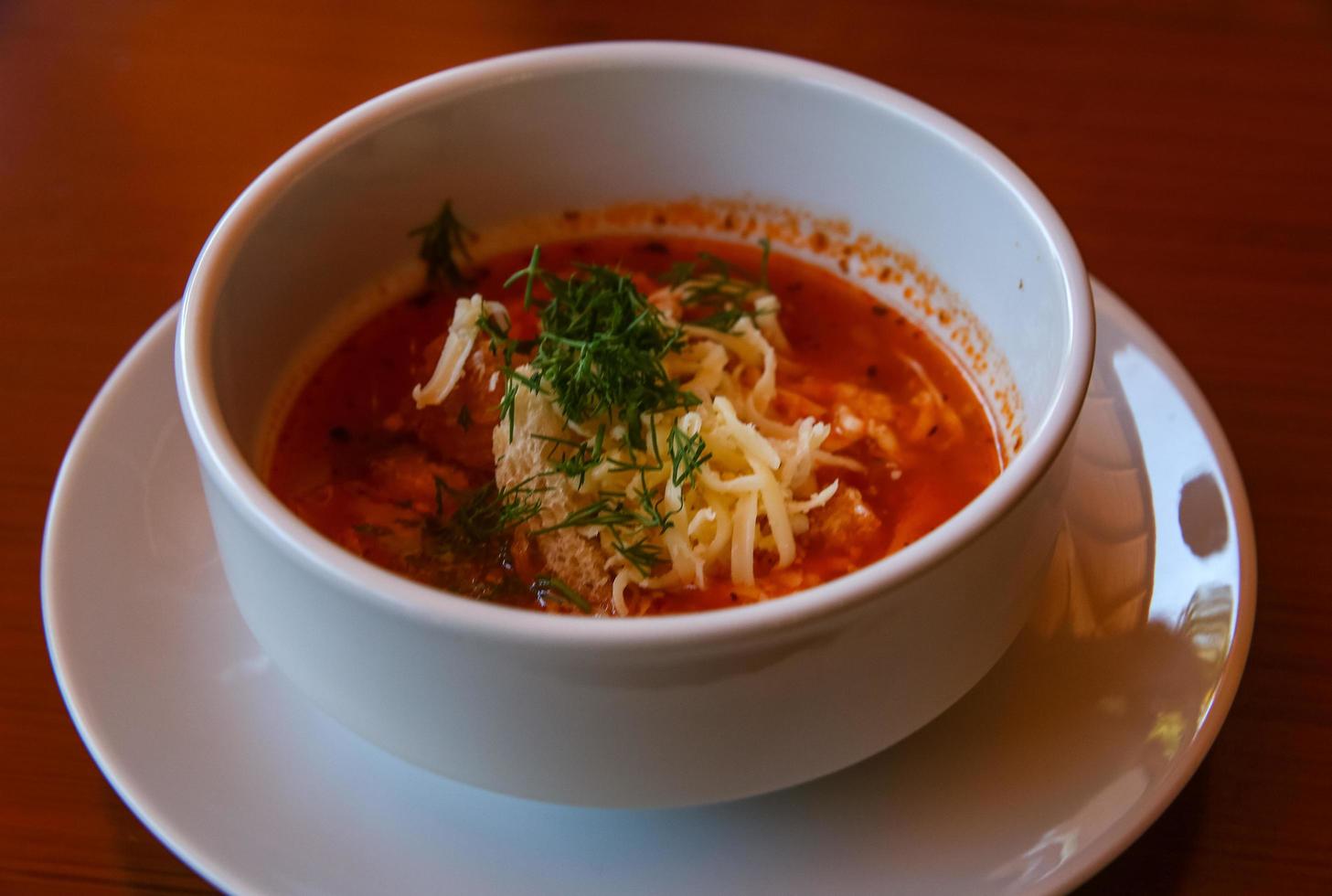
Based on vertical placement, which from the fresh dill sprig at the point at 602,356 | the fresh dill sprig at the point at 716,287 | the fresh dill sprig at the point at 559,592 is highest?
the fresh dill sprig at the point at 716,287

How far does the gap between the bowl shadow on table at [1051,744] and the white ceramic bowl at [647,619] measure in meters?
0.09

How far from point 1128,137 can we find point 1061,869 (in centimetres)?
158

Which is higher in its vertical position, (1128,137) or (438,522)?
(1128,137)

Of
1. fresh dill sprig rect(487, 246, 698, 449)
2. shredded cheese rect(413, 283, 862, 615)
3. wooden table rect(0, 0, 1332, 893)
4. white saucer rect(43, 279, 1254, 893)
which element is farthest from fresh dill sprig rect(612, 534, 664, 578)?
wooden table rect(0, 0, 1332, 893)

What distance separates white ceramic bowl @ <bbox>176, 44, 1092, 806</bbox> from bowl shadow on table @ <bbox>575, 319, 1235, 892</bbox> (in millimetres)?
85

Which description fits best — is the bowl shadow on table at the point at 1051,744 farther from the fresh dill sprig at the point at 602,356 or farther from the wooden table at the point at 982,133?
the fresh dill sprig at the point at 602,356

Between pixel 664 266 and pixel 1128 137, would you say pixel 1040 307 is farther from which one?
pixel 1128 137

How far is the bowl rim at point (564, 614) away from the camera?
0.94 metres

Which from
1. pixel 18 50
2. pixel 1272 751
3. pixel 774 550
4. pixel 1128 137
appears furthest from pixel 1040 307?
pixel 18 50

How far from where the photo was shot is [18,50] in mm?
2430

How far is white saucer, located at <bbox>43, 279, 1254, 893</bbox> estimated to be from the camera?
1122mm

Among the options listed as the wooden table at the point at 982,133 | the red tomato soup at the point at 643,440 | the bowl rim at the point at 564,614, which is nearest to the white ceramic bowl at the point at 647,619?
the bowl rim at the point at 564,614

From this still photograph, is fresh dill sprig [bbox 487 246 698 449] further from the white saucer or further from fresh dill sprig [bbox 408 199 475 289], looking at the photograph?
the white saucer

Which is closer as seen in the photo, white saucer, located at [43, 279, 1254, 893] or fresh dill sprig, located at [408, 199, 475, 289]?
white saucer, located at [43, 279, 1254, 893]
